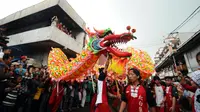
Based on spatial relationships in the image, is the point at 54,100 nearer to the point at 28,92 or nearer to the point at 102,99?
the point at 28,92

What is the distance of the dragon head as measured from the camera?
2393mm

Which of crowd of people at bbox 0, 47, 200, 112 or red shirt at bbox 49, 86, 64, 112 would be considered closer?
crowd of people at bbox 0, 47, 200, 112

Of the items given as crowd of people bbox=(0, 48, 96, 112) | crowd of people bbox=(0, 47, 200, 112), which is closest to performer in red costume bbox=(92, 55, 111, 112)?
crowd of people bbox=(0, 47, 200, 112)

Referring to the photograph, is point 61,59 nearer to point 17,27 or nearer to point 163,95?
point 163,95

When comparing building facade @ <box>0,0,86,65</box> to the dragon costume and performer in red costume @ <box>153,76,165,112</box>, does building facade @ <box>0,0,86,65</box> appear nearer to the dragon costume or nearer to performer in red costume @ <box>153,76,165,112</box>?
the dragon costume

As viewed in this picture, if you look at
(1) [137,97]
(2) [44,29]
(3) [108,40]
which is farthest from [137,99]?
(2) [44,29]

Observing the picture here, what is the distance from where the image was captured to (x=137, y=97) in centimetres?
180

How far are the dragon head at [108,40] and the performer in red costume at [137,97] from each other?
1.70 feet

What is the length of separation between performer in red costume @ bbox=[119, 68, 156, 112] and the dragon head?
0.52m

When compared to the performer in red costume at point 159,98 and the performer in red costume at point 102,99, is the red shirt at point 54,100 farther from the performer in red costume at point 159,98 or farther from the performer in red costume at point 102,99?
the performer in red costume at point 159,98

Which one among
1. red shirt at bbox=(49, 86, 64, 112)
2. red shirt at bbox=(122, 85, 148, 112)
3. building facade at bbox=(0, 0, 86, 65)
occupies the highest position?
building facade at bbox=(0, 0, 86, 65)

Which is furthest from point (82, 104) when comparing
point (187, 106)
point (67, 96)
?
point (187, 106)

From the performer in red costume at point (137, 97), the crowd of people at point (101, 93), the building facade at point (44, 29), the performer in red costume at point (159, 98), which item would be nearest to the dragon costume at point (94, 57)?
the crowd of people at point (101, 93)

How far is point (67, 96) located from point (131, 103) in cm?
435
